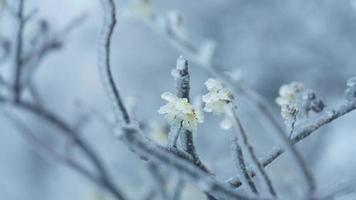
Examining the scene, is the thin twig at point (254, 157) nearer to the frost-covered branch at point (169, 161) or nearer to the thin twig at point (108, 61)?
the frost-covered branch at point (169, 161)

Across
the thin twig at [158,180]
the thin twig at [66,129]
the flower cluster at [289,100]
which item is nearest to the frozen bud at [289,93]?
the flower cluster at [289,100]

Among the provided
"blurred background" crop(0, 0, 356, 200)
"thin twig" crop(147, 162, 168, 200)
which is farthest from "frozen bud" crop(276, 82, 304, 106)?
"thin twig" crop(147, 162, 168, 200)

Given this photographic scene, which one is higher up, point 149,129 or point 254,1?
point 254,1

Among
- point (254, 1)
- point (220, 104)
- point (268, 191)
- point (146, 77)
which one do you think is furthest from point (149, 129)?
point (146, 77)

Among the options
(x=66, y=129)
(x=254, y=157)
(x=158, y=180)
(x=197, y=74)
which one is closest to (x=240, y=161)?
(x=254, y=157)

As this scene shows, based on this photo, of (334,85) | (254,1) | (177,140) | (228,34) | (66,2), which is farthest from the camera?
(66,2)

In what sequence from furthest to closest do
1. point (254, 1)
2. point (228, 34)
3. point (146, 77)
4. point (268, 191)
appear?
point (146, 77), point (228, 34), point (254, 1), point (268, 191)

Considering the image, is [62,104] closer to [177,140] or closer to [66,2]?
[66,2]

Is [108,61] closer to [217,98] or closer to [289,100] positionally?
[217,98]
